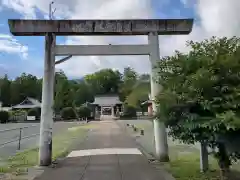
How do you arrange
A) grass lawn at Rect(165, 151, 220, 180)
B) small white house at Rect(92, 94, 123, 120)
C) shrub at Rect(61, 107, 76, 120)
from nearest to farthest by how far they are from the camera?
grass lawn at Rect(165, 151, 220, 180), shrub at Rect(61, 107, 76, 120), small white house at Rect(92, 94, 123, 120)

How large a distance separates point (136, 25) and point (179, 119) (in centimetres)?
420

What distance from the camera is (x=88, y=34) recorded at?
9.30m

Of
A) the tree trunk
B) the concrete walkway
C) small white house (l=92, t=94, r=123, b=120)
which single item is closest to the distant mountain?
the concrete walkway

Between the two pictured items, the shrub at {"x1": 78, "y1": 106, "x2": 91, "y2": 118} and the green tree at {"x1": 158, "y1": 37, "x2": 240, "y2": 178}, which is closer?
the green tree at {"x1": 158, "y1": 37, "x2": 240, "y2": 178}

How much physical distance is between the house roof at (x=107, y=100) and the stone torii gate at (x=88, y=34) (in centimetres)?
6423

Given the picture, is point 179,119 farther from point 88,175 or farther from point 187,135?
point 88,175

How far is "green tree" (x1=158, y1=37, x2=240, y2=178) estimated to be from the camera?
5.20 m

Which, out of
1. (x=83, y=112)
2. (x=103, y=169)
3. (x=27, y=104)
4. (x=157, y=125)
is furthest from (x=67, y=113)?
(x=103, y=169)

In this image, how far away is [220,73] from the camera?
18.2 feet

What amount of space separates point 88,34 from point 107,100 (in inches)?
2612

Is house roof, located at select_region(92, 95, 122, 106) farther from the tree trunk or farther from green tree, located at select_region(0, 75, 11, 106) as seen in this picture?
the tree trunk

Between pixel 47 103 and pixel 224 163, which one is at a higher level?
pixel 47 103

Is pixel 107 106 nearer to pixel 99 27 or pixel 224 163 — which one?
pixel 99 27

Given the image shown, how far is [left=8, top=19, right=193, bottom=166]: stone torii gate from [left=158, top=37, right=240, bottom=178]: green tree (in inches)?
118
